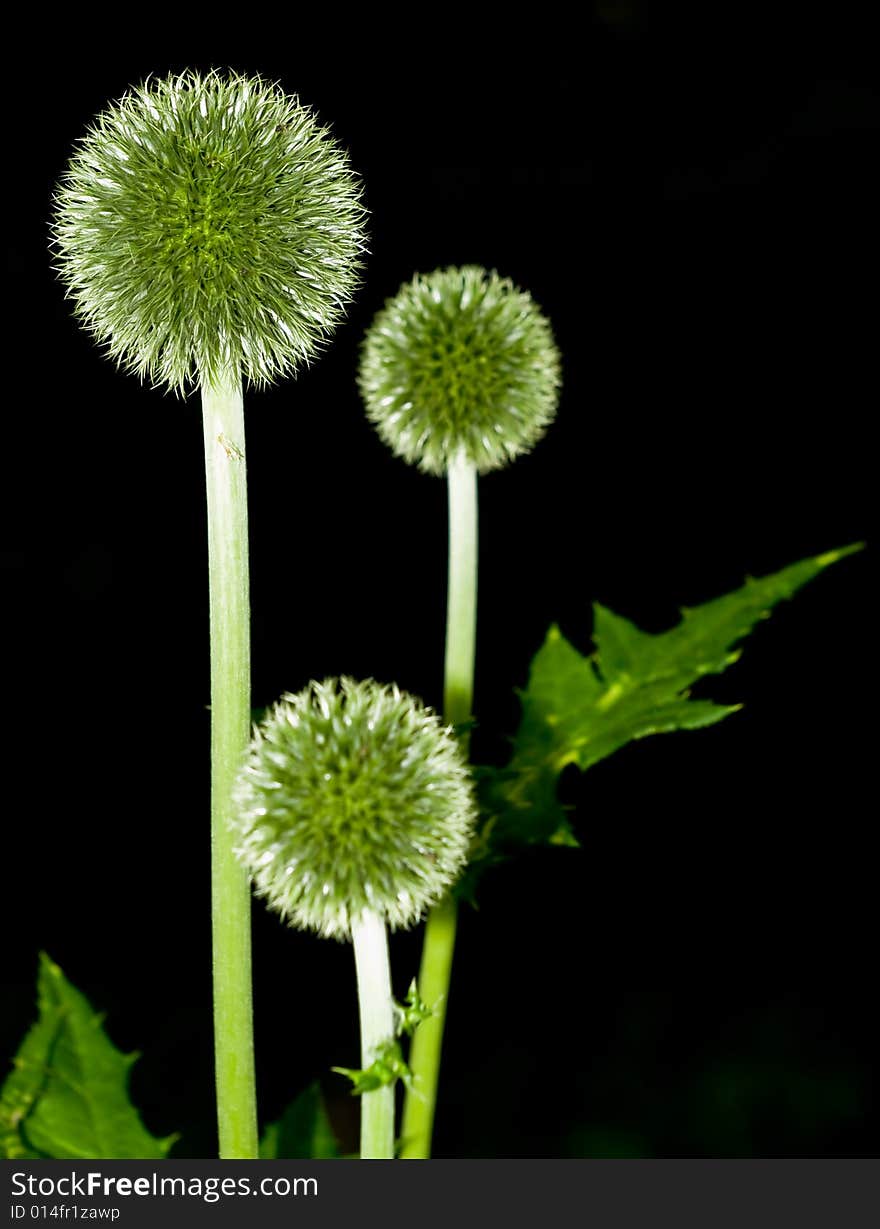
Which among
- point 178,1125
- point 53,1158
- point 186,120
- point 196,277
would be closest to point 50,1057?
point 53,1158

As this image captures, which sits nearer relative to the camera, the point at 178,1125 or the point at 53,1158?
the point at 53,1158

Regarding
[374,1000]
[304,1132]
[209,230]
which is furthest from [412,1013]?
[209,230]

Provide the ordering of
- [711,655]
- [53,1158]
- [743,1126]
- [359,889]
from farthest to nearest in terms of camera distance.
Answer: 1. [743,1126]
2. [711,655]
3. [53,1158]
4. [359,889]

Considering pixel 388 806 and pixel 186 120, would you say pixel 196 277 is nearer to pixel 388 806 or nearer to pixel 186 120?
pixel 186 120

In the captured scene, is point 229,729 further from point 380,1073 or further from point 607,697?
point 607,697

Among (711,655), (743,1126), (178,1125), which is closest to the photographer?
(711,655)

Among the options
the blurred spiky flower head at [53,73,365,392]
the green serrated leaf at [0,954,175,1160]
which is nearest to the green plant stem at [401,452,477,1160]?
the green serrated leaf at [0,954,175,1160]

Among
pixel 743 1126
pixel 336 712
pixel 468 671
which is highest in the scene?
pixel 468 671
